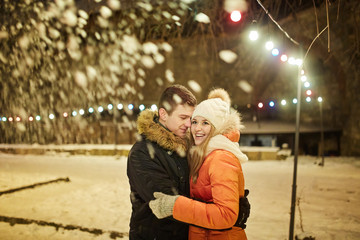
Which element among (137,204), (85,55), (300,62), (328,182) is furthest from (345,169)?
(85,55)

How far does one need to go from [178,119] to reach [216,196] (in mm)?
796

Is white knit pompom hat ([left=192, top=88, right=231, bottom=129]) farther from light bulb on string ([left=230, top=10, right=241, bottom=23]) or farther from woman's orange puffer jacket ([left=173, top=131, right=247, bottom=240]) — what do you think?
light bulb on string ([left=230, top=10, right=241, bottom=23])

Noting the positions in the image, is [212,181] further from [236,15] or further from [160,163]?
[236,15]

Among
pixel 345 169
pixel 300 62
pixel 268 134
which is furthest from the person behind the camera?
pixel 268 134

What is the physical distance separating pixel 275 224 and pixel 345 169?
716 cm

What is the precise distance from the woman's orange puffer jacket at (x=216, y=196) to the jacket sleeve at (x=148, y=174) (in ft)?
0.66

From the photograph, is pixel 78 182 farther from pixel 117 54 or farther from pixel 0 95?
pixel 0 95

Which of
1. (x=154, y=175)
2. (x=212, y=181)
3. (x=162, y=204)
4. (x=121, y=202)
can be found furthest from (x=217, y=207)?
(x=121, y=202)

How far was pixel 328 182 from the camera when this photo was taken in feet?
28.7

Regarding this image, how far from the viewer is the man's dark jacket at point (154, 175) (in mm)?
2018

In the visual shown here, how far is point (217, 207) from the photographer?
1.83 m

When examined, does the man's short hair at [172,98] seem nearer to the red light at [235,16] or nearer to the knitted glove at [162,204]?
the knitted glove at [162,204]

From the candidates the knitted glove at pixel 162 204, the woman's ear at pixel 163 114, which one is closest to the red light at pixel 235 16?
the woman's ear at pixel 163 114

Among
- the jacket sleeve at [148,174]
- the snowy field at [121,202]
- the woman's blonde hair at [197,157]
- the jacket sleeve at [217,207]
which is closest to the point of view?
the jacket sleeve at [217,207]
